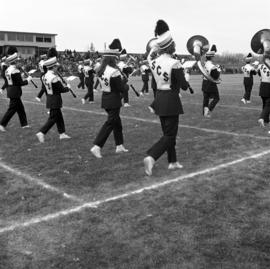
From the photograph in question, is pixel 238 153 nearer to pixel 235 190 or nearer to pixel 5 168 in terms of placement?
pixel 235 190

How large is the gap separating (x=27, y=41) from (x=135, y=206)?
76.7m

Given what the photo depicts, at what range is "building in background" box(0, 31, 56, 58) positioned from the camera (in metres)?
72.9

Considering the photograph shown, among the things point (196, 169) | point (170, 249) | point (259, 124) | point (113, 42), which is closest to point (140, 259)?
point (170, 249)

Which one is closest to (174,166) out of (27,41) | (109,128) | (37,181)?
(109,128)

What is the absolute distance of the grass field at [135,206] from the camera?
12.3 feet

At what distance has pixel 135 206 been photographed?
4922 millimetres

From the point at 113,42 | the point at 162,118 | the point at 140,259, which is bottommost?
the point at 140,259

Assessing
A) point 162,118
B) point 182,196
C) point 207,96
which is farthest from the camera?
point 207,96

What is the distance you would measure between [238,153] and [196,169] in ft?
4.26

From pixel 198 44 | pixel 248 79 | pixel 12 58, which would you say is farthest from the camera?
pixel 248 79

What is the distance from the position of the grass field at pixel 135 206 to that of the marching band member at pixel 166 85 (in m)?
0.51

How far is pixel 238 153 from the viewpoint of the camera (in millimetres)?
7266

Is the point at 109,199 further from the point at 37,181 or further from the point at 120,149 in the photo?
the point at 120,149

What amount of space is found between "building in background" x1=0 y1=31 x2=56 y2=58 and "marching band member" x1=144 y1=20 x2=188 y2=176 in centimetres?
6774
